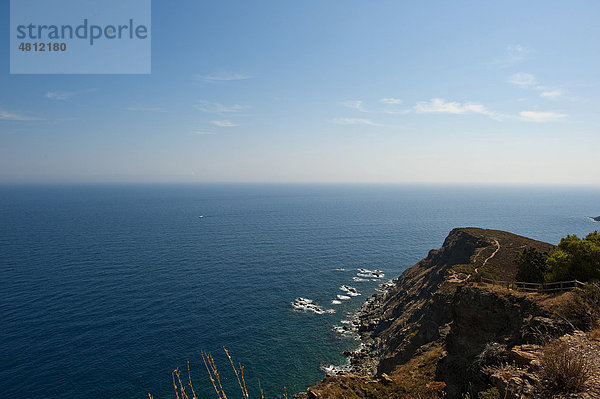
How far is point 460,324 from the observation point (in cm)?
3231

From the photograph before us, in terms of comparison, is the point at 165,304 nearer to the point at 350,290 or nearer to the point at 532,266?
the point at 350,290

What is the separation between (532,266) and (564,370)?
25385mm

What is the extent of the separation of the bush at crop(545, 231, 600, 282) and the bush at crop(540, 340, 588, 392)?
64.4 feet

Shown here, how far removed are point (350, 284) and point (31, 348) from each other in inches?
2798

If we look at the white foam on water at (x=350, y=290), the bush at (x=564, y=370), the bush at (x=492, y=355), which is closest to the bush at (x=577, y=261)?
the bush at (x=492, y=355)

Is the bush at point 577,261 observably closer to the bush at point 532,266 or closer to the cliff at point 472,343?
the bush at point 532,266

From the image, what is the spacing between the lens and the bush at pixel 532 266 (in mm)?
33250

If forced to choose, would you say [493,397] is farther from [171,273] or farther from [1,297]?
[1,297]

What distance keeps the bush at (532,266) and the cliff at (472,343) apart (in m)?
2.98

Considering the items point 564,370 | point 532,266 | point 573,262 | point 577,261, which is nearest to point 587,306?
point 573,262

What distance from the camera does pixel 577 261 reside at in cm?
2869

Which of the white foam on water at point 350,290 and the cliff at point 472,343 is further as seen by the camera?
Result: the white foam on water at point 350,290

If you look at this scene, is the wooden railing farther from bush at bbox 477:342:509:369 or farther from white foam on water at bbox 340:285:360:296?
white foam on water at bbox 340:285:360:296

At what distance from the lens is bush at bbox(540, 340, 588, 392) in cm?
1318
